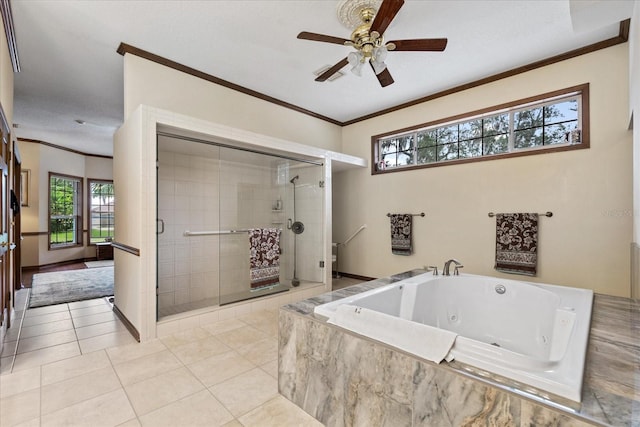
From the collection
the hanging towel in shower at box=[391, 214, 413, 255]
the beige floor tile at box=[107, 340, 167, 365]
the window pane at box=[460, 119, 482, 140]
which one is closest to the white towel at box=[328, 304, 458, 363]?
the beige floor tile at box=[107, 340, 167, 365]

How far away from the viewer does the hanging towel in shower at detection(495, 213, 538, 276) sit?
10.4ft

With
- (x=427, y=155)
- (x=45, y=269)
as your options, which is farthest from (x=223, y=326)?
(x=45, y=269)

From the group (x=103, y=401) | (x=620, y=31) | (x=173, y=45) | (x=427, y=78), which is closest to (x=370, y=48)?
(x=427, y=78)

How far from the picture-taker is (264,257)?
11.7 feet

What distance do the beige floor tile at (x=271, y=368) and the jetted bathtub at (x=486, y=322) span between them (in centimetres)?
67

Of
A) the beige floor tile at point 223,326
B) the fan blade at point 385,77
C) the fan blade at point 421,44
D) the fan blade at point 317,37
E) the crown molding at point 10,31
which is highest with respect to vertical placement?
the crown molding at point 10,31

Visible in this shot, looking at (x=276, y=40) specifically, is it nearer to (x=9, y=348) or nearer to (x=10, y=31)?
(x=10, y=31)

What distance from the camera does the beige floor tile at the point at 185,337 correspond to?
2.48 metres

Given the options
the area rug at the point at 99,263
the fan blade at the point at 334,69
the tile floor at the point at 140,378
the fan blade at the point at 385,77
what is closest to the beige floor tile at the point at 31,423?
the tile floor at the point at 140,378

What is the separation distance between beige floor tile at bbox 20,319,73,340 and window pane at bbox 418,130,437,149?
15.2 feet

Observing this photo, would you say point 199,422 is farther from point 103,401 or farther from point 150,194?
point 150,194

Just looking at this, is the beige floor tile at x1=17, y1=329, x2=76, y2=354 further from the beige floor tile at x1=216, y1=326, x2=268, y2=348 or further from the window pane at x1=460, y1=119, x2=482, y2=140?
the window pane at x1=460, y1=119, x2=482, y2=140

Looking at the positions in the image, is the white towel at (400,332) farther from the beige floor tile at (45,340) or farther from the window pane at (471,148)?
the window pane at (471,148)

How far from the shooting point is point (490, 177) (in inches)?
140
